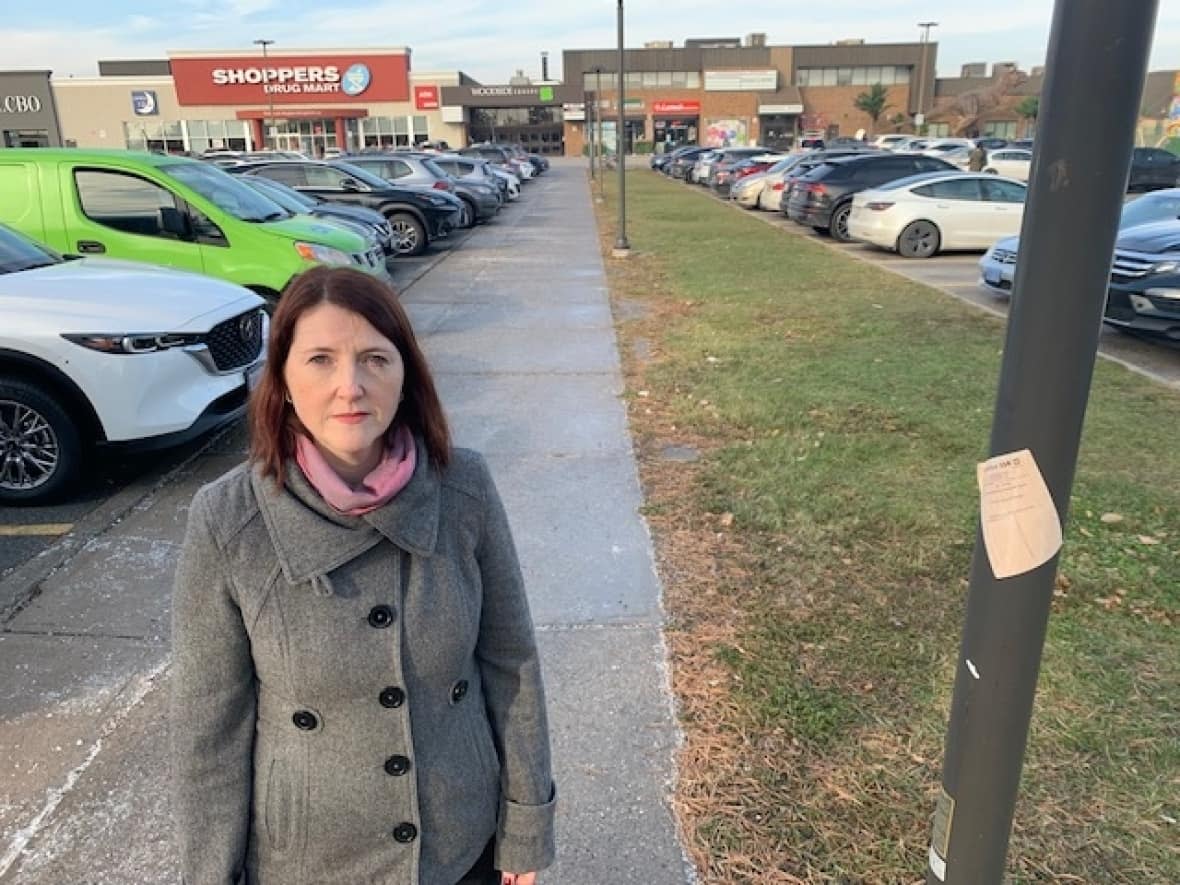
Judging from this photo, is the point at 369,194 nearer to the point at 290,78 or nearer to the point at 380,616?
the point at 380,616

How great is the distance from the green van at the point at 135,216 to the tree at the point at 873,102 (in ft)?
236

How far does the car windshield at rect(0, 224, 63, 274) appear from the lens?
5.22 meters

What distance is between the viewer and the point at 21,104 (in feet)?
207

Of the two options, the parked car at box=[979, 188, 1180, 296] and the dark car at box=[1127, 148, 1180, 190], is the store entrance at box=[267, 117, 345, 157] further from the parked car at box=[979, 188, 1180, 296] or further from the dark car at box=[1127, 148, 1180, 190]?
the parked car at box=[979, 188, 1180, 296]

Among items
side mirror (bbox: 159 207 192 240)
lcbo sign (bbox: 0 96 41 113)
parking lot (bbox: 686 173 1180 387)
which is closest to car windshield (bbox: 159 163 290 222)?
side mirror (bbox: 159 207 192 240)

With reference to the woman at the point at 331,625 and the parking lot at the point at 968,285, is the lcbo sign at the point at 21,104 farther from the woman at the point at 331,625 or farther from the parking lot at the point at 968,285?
the woman at the point at 331,625

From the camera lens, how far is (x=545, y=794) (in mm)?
1646

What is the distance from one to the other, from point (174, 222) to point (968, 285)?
9211mm

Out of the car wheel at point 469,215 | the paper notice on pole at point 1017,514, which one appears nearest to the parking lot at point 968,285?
the paper notice on pole at point 1017,514

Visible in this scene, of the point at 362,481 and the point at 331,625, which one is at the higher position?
the point at 362,481

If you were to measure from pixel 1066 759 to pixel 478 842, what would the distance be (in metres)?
1.95

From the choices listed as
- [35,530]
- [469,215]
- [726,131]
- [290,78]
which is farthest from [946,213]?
[726,131]

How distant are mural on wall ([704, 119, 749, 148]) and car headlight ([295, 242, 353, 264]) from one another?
66578mm

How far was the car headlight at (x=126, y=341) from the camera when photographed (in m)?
4.56
